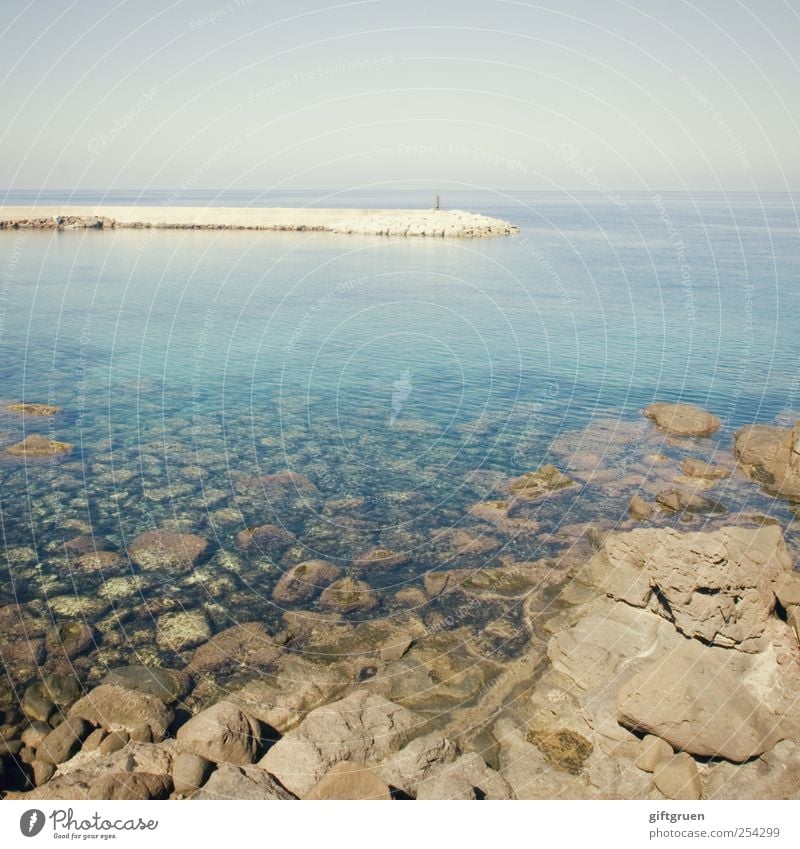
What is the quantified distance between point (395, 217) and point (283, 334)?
240 feet

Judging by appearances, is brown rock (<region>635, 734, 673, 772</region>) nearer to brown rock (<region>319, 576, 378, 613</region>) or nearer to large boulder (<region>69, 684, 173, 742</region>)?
brown rock (<region>319, 576, 378, 613</region>)

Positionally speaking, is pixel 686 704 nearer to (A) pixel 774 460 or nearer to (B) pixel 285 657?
(B) pixel 285 657

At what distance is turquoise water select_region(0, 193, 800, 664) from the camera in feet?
75.8

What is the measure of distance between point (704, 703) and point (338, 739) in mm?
6801

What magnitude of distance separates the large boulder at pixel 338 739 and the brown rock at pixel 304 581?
16.6 ft

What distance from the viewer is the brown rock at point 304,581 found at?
1867cm

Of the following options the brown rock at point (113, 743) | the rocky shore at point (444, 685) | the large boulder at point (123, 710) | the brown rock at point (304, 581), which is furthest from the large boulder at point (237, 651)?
the brown rock at point (113, 743)

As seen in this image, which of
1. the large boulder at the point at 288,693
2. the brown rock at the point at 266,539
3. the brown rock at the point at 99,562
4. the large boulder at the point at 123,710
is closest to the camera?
the large boulder at the point at 123,710

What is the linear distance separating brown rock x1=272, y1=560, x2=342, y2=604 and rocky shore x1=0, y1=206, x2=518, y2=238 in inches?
3685

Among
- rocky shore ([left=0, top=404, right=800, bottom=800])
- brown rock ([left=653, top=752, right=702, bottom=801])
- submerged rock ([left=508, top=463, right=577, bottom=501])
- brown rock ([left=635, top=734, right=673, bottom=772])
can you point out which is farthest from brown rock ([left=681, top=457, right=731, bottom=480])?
brown rock ([left=653, top=752, right=702, bottom=801])

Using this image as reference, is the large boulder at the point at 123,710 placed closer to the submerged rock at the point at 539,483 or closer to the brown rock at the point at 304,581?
the brown rock at the point at 304,581

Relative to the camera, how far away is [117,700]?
13789mm
